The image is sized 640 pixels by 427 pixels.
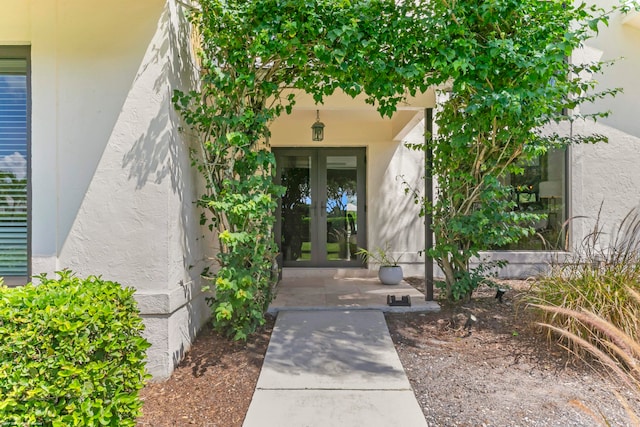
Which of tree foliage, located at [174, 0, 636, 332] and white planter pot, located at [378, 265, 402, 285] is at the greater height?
tree foliage, located at [174, 0, 636, 332]

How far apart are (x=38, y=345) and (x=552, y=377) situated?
343cm

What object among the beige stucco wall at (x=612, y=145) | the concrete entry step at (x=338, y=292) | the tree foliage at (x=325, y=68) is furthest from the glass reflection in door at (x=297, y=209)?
the beige stucco wall at (x=612, y=145)

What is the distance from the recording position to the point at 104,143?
126 inches

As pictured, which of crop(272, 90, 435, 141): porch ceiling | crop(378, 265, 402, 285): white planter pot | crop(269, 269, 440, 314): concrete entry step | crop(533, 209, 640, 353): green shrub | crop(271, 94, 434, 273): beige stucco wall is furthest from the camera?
crop(271, 94, 434, 273): beige stucco wall

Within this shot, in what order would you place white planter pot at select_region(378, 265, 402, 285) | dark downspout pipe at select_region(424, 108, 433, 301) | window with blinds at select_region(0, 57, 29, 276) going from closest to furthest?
window with blinds at select_region(0, 57, 29, 276), dark downspout pipe at select_region(424, 108, 433, 301), white planter pot at select_region(378, 265, 402, 285)

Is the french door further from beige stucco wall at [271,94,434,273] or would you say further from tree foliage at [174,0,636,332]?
tree foliage at [174,0,636,332]

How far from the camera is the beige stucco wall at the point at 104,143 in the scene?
318cm

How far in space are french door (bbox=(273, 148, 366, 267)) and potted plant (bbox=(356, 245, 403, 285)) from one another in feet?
0.90

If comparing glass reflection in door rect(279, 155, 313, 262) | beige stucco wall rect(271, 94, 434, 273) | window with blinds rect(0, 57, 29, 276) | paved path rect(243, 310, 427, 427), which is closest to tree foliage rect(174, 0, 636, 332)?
paved path rect(243, 310, 427, 427)

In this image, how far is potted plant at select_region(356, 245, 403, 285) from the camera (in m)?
6.19

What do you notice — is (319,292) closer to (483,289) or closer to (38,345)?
(483,289)

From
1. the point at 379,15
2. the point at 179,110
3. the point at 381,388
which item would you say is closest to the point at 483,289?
the point at 381,388

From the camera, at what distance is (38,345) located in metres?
1.96

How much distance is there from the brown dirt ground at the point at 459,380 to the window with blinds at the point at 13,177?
5.63ft
